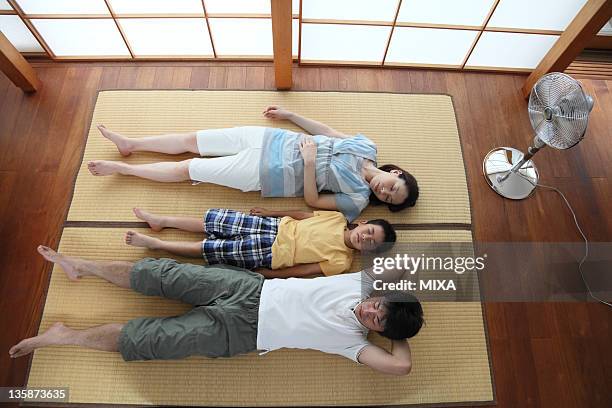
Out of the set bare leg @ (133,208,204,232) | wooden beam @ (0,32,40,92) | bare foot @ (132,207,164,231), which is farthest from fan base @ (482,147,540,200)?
wooden beam @ (0,32,40,92)

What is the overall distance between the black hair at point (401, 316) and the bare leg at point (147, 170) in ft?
4.36

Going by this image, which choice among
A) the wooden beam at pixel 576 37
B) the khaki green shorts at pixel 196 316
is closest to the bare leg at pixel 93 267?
the khaki green shorts at pixel 196 316

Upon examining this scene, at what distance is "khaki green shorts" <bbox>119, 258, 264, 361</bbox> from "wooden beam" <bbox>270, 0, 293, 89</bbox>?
135 cm

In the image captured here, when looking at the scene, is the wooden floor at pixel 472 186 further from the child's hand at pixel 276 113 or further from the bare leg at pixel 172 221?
the bare leg at pixel 172 221

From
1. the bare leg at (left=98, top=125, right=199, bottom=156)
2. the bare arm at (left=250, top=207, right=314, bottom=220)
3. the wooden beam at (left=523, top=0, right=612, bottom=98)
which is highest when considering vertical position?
the wooden beam at (left=523, top=0, right=612, bottom=98)

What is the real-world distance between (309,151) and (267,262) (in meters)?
0.64

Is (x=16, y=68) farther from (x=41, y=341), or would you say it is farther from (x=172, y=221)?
(x=41, y=341)

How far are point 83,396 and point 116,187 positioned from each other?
1110 mm

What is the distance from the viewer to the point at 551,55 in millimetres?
2656

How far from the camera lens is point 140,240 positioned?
212cm

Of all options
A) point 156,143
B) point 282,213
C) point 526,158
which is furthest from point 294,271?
point 526,158

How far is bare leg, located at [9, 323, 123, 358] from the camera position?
191 centimetres

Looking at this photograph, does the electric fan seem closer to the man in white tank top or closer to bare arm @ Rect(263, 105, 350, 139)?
bare arm @ Rect(263, 105, 350, 139)

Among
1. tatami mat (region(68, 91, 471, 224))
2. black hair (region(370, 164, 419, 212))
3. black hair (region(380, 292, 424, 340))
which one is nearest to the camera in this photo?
black hair (region(380, 292, 424, 340))
